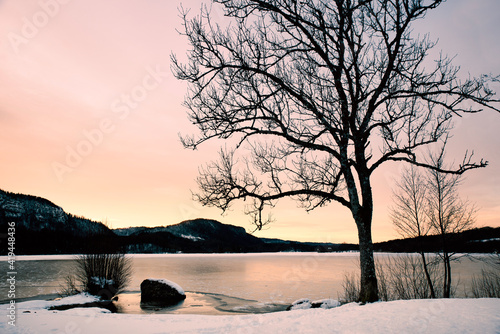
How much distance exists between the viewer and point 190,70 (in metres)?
9.08

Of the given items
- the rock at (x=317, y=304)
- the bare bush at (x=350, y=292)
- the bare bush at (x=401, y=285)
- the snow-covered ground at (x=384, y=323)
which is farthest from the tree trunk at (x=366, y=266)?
the rock at (x=317, y=304)

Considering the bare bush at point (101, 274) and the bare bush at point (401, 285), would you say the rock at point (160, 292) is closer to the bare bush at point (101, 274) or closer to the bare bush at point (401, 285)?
the bare bush at point (101, 274)

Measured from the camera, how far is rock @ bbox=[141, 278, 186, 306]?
20.6m

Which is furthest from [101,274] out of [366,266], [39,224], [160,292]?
[39,224]

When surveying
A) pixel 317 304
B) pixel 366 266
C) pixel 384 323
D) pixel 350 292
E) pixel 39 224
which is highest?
pixel 39 224

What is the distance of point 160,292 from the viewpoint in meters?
21.0

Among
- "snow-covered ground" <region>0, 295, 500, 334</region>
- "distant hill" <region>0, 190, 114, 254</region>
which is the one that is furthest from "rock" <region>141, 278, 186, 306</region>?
"distant hill" <region>0, 190, 114, 254</region>

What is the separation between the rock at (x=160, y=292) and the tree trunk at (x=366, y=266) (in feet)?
50.4

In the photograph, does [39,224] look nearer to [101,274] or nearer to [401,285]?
[101,274]

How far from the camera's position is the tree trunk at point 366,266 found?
8711 millimetres

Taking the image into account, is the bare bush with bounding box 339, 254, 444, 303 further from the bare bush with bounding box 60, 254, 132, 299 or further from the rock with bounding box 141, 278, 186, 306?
the bare bush with bounding box 60, 254, 132, 299

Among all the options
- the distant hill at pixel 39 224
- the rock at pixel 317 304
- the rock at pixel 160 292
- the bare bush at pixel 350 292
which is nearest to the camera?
the rock at pixel 317 304

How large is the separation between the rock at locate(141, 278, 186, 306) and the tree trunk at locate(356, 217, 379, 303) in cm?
1537

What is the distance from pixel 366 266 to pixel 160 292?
55.5 feet
